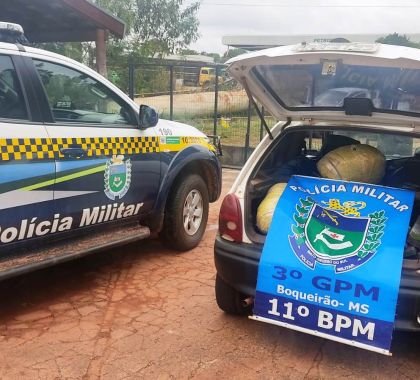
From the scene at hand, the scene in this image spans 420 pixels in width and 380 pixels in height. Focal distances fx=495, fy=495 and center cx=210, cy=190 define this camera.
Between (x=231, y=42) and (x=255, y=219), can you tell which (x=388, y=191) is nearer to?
(x=255, y=219)

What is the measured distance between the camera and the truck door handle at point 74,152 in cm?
363

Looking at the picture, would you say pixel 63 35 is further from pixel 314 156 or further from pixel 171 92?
pixel 314 156

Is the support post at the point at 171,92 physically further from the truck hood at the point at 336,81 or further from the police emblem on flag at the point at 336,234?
the police emblem on flag at the point at 336,234

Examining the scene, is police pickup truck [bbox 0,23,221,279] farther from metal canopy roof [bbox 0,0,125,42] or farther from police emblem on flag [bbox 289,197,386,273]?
metal canopy roof [bbox 0,0,125,42]

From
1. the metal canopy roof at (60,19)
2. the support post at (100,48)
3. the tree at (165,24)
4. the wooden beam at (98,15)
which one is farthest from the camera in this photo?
the tree at (165,24)

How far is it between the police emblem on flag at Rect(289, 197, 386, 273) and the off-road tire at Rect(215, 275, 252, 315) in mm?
689

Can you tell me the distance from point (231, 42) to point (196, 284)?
113 feet

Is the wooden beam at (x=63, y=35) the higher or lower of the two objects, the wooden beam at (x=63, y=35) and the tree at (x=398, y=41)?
the lower

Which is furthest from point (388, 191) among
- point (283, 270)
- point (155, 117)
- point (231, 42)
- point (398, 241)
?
point (231, 42)

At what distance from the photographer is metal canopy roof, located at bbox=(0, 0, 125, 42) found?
705 cm

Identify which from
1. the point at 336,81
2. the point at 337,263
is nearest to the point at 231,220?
the point at 337,263

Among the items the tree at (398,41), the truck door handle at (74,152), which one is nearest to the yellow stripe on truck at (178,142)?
the truck door handle at (74,152)

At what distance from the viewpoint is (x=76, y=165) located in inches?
146

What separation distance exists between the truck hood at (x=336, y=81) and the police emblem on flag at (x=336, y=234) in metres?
0.74
